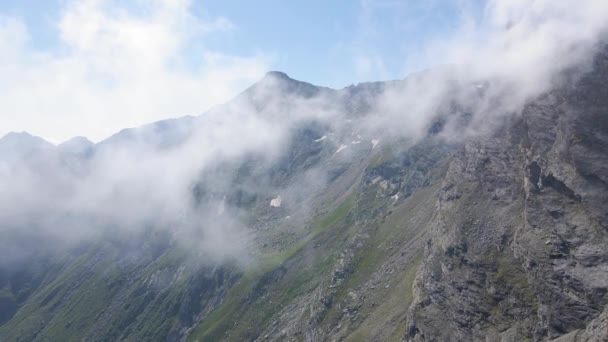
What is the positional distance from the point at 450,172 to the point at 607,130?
57.3 metres

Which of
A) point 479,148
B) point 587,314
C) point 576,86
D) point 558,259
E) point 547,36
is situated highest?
point 547,36

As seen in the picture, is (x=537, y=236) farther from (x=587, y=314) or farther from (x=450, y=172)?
(x=450, y=172)

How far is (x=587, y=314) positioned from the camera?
92.4 m

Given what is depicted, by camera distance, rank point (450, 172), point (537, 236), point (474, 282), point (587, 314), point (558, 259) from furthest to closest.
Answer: point (450, 172)
point (474, 282)
point (537, 236)
point (558, 259)
point (587, 314)

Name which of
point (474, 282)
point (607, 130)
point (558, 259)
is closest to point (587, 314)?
point (558, 259)

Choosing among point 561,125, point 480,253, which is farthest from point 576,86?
point 480,253

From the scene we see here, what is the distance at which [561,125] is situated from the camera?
397 ft

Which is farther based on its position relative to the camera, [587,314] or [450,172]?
[450,172]

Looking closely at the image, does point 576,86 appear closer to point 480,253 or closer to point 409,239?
point 480,253

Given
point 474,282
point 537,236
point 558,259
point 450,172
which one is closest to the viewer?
point 558,259

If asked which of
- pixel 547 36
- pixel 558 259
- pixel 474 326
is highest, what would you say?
pixel 547 36

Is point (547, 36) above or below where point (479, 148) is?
above

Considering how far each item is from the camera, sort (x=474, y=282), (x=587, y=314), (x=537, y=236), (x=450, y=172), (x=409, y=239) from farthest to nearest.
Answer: (x=409, y=239) → (x=450, y=172) → (x=474, y=282) → (x=537, y=236) → (x=587, y=314)

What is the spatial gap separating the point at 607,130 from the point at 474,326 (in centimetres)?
6136
